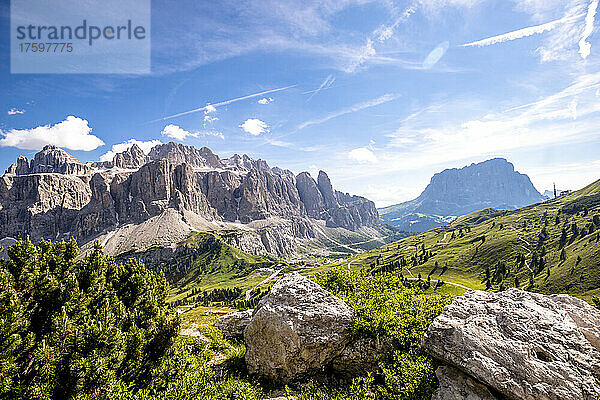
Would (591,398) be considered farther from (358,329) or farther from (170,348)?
(170,348)

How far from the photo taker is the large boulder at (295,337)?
25875 mm

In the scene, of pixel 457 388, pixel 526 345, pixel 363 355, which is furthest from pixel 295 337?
pixel 526 345

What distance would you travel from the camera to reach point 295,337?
25812 mm

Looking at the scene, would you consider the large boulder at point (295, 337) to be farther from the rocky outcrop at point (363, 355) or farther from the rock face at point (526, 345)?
the rock face at point (526, 345)

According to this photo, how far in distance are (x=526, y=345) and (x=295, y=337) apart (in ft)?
59.1

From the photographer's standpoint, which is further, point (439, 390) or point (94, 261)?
point (94, 261)

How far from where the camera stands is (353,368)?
25.9 metres

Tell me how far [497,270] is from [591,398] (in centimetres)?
21704

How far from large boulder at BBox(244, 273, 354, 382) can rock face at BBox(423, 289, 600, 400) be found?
8.82 meters

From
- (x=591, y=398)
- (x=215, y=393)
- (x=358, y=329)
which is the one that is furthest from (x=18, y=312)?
(x=591, y=398)

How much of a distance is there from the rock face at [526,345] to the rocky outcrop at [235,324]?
23.3 m

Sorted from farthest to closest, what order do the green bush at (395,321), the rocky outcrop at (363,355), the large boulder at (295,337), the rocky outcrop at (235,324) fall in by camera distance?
1. the rocky outcrop at (235,324)
2. the large boulder at (295,337)
3. the rocky outcrop at (363,355)
4. the green bush at (395,321)

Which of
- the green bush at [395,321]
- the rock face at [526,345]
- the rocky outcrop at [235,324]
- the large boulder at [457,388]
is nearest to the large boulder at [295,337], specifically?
the green bush at [395,321]

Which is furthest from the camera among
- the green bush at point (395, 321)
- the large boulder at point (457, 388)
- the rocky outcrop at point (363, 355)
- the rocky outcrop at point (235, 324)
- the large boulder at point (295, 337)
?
the rocky outcrop at point (235, 324)
